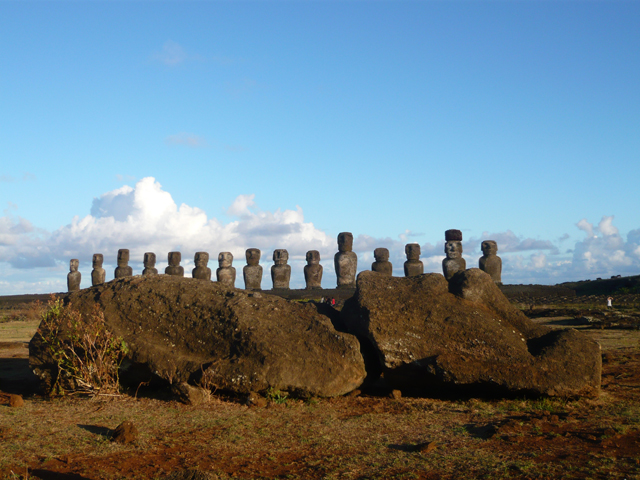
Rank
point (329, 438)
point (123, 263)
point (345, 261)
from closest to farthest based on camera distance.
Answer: point (329, 438), point (345, 261), point (123, 263)

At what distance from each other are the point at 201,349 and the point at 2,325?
47.8 feet

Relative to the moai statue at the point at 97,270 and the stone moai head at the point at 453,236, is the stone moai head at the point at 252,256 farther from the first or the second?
the moai statue at the point at 97,270

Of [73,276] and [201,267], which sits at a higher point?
[201,267]

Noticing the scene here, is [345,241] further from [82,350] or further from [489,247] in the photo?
[82,350]

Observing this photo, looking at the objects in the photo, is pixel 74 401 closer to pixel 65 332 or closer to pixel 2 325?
pixel 65 332

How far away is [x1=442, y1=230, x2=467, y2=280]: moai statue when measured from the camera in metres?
21.6

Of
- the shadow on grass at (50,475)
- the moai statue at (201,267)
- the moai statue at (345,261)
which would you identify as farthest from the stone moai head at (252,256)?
the shadow on grass at (50,475)

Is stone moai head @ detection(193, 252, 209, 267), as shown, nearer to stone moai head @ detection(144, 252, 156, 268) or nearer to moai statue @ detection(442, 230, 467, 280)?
stone moai head @ detection(144, 252, 156, 268)

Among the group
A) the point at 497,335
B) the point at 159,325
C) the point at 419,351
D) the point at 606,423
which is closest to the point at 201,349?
the point at 159,325

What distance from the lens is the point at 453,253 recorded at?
21.8 metres

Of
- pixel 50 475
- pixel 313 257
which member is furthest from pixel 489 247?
pixel 50 475

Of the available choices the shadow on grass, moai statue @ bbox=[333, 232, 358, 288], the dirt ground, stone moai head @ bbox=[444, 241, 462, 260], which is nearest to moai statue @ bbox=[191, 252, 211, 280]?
moai statue @ bbox=[333, 232, 358, 288]

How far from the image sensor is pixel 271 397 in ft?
21.3

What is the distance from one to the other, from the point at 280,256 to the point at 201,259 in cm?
391
